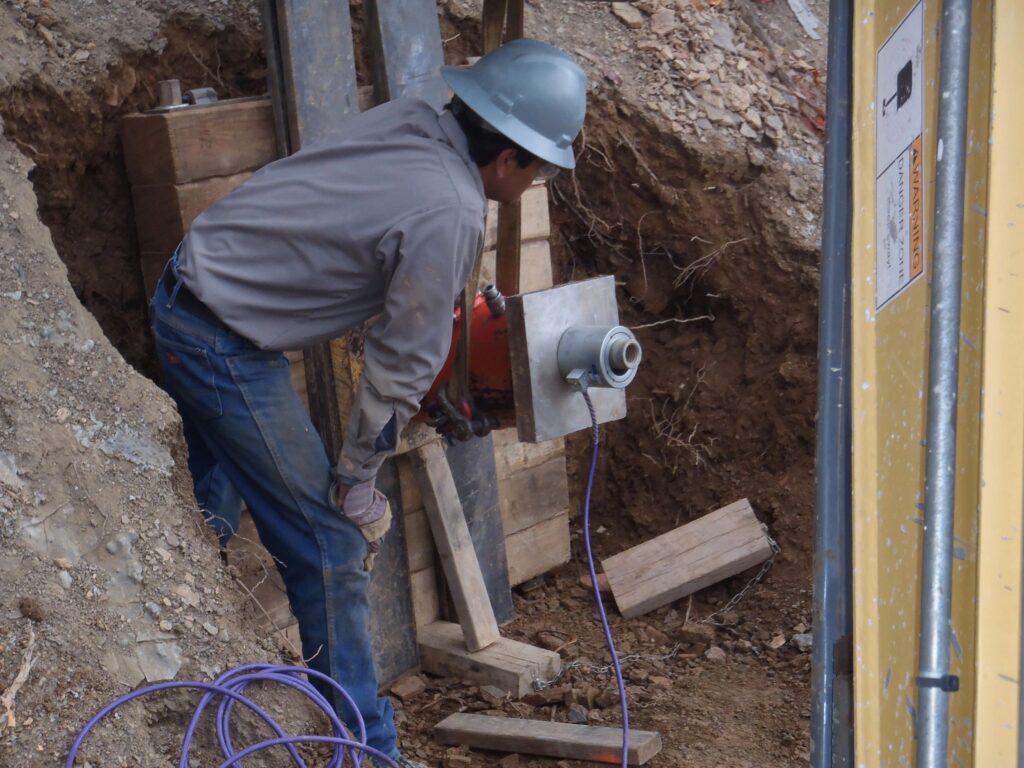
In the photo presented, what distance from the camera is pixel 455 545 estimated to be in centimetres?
407

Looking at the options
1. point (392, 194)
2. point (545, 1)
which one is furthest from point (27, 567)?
point (545, 1)

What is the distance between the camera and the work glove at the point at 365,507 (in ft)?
10.1

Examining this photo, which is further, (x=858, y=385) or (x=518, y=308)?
(x=518, y=308)

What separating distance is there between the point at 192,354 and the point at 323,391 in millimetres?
815

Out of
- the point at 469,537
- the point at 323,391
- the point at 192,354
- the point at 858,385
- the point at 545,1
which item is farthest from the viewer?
the point at 545,1

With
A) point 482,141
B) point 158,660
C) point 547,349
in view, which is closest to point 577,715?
point 547,349

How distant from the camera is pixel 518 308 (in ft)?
10.0

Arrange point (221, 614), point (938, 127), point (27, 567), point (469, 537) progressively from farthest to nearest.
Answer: point (469, 537) < point (221, 614) < point (27, 567) < point (938, 127)

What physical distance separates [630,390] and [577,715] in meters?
1.74

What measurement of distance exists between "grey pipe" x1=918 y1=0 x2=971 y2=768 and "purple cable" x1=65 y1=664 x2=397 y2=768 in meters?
1.30

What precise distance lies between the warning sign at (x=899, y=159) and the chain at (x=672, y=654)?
7.60 ft

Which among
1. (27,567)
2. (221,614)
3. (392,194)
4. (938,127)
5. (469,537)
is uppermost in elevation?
(938,127)

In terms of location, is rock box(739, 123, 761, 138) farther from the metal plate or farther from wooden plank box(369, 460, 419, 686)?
wooden plank box(369, 460, 419, 686)

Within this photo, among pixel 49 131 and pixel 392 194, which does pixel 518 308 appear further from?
pixel 49 131
